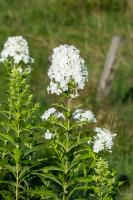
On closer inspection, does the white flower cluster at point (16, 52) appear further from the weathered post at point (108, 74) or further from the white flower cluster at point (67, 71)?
the weathered post at point (108, 74)

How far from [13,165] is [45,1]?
1126cm

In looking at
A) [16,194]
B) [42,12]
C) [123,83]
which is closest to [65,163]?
[16,194]

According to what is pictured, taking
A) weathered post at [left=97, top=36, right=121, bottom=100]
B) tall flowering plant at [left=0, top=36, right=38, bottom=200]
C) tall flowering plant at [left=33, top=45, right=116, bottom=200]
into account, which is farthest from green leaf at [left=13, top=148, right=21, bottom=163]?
weathered post at [left=97, top=36, right=121, bottom=100]

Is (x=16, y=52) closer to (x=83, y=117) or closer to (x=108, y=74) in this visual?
(x=83, y=117)

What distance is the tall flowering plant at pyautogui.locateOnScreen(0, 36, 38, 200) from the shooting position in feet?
14.7

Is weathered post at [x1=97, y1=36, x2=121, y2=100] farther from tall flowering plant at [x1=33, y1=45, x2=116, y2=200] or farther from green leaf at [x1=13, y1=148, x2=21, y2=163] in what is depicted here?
green leaf at [x1=13, y1=148, x2=21, y2=163]

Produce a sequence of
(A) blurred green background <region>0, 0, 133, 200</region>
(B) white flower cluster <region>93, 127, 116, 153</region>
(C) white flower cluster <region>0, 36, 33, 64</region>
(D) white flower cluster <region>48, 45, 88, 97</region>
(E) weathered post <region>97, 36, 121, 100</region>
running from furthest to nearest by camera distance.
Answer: (E) weathered post <region>97, 36, 121, 100</region>
(A) blurred green background <region>0, 0, 133, 200</region>
(C) white flower cluster <region>0, 36, 33, 64</region>
(B) white flower cluster <region>93, 127, 116, 153</region>
(D) white flower cluster <region>48, 45, 88, 97</region>

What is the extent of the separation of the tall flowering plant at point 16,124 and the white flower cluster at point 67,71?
242 millimetres

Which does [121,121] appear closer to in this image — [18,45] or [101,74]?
[101,74]

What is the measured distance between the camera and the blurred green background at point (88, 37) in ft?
32.0

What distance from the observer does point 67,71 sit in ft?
13.9

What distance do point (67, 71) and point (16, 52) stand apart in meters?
0.59

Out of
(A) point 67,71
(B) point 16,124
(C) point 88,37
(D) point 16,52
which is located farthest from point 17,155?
(C) point 88,37

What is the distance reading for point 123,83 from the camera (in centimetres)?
1148
